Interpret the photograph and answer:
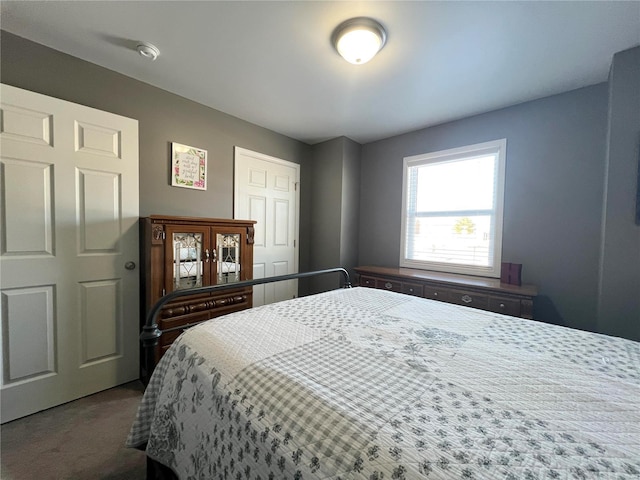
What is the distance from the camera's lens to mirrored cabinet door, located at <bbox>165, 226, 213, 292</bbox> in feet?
6.20

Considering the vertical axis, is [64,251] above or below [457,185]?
below

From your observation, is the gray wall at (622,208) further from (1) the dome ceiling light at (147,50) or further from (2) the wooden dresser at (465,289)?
(1) the dome ceiling light at (147,50)

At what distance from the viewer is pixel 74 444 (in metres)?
1.40

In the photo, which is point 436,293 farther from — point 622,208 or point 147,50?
point 147,50

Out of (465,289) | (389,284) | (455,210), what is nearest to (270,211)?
(389,284)

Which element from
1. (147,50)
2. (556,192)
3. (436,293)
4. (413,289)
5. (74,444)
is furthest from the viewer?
(413,289)

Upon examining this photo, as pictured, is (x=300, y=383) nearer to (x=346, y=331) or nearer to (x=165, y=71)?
(x=346, y=331)

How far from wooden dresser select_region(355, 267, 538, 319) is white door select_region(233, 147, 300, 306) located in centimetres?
111

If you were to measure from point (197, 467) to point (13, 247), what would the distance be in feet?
5.99

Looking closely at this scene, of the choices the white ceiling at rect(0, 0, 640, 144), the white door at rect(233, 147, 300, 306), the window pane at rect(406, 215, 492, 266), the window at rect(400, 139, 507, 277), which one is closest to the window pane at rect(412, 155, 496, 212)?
the window at rect(400, 139, 507, 277)

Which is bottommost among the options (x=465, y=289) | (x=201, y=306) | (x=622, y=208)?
(x=201, y=306)

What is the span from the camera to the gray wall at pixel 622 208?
5.44 feet

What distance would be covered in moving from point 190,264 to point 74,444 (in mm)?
1180

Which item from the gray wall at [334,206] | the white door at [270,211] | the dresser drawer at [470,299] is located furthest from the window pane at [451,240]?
the white door at [270,211]
